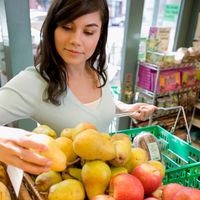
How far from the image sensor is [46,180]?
0.51m

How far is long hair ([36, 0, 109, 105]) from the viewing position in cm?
75

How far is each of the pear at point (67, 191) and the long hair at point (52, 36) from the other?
0.43m

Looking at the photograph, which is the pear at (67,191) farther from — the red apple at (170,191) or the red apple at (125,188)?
the red apple at (170,191)

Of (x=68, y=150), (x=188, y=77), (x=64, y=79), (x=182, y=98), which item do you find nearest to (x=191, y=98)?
(x=182, y=98)

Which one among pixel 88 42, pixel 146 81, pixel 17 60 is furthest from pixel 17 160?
pixel 146 81

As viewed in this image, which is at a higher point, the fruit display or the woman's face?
the woman's face

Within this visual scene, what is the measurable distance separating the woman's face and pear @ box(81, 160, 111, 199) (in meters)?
0.45

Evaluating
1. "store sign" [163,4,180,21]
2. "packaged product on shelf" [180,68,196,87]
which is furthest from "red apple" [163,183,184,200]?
"store sign" [163,4,180,21]

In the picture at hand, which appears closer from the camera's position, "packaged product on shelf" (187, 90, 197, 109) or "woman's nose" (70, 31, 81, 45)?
"woman's nose" (70, 31, 81, 45)

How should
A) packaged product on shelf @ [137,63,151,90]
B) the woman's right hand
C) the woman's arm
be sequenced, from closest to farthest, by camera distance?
Result: the woman's right hand → the woman's arm → packaged product on shelf @ [137,63,151,90]

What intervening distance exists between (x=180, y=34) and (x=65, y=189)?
7.56 ft

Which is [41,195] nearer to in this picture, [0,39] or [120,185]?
[120,185]

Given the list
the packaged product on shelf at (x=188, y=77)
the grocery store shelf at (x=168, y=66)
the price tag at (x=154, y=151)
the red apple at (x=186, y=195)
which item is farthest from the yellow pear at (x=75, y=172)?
the packaged product on shelf at (x=188, y=77)

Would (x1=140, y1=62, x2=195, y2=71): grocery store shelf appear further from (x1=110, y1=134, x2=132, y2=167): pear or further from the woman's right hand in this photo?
the woman's right hand
